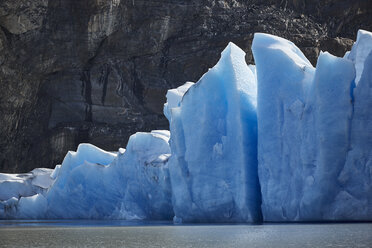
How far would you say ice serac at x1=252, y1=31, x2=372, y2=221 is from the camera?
13227 mm

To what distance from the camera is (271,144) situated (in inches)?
582

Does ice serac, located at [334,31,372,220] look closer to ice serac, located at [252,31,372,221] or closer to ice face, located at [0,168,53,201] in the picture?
ice serac, located at [252,31,372,221]

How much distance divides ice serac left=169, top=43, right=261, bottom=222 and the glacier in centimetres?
2

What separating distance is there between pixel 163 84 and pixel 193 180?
65.9 ft

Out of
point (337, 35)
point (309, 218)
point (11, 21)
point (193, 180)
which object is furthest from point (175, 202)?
point (337, 35)

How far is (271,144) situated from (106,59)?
22297 millimetres

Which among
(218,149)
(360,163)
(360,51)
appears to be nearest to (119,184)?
(218,149)

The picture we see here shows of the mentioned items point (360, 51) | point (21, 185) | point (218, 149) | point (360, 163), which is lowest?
point (21, 185)

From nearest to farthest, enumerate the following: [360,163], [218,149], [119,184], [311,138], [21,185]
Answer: [360,163]
[311,138]
[218,149]
[119,184]
[21,185]

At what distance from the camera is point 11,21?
3192 centimetres

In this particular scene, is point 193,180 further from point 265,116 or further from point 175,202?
point 265,116

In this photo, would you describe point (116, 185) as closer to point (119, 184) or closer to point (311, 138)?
point (119, 184)

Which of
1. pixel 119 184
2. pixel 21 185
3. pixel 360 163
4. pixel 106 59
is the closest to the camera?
pixel 360 163

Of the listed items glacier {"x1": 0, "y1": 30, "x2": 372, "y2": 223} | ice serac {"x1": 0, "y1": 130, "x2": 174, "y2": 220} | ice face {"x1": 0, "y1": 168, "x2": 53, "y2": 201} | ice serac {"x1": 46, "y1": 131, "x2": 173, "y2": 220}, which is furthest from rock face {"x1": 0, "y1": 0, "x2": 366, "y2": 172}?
glacier {"x1": 0, "y1": 30, "x2": 372, "y2": 223}
